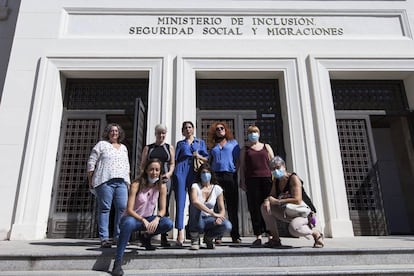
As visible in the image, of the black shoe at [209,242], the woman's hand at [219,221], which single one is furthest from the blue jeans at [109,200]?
the woman's hand at [219,221]

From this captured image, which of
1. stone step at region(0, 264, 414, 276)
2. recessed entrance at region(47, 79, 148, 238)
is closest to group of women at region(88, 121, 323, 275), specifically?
stone step at region(0, 264, 414, 276)

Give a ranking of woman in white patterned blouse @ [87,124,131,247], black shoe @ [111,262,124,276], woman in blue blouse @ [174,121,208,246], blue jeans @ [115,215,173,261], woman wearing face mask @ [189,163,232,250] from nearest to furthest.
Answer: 1. black shoe @ [111,262,124,276]
2. blue jeans @ [115,215,173,261]
3. woman wearing face mask @ [189,163,232,250]
4. woman in white patterned blouse @ [87,124,131,247]
5. woman in blue blouse @ [174,121,208,246]

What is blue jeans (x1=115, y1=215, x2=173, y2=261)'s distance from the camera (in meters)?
3.51

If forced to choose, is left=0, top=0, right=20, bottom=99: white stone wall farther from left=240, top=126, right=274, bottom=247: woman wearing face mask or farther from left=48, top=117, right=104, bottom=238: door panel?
left=240, top=126, right=274, bottom=247: woman wearing face mask

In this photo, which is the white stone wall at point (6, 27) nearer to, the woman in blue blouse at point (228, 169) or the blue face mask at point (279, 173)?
the woman in blue blouse at point (228, 169)

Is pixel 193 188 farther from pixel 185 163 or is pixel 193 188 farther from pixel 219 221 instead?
pixel 185 163

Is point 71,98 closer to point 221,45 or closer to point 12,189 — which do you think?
point 12,189

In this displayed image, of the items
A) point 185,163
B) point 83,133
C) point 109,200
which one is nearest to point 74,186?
point 83,133

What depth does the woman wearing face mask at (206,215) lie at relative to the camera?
13.3 ft

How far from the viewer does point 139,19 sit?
745cm

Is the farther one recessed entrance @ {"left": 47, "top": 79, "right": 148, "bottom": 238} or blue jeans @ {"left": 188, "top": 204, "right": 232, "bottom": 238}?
recessed entrance @ {"left": 47, "top": 79, "right": 148, "bottom": 238}

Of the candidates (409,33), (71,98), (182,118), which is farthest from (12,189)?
(409,33)

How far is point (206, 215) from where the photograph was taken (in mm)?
4172

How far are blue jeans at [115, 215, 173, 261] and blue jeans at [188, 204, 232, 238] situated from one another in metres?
0.34
